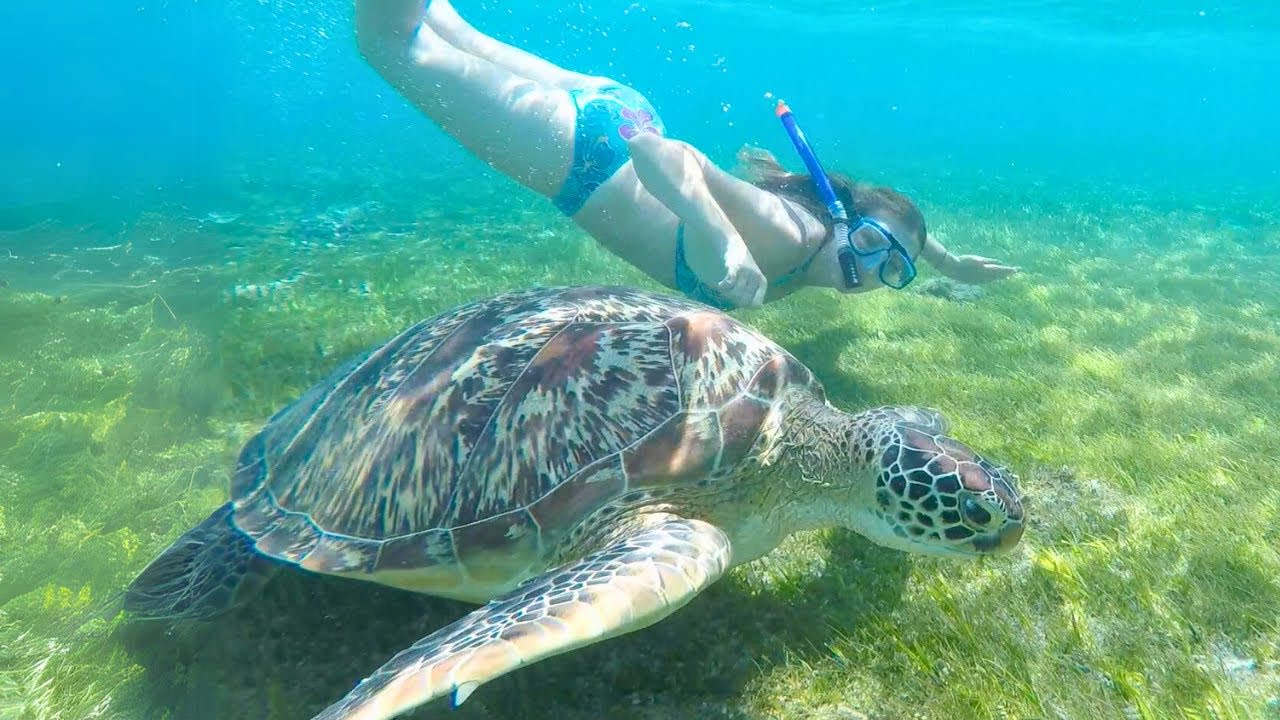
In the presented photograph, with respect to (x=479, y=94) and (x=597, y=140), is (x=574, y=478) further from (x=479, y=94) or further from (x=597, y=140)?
(x=479, y=94)

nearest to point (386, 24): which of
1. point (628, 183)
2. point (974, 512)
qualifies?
point (628, 183)

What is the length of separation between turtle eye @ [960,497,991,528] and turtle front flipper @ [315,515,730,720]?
687mm

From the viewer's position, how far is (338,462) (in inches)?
91.7

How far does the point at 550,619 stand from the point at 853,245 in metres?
3.03

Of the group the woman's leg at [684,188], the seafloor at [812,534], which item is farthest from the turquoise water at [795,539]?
the woman's leg at [684,188]

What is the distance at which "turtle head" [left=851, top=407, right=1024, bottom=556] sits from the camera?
1789mm

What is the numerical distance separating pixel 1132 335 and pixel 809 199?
293 centimetres

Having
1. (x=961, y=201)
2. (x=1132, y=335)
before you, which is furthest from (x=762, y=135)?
(x=1132, y=335)

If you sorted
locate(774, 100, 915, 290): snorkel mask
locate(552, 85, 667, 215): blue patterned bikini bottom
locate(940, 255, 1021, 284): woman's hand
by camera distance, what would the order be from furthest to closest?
locate(940, 255, 1021, 284): woman's hand
locate(552, 85, 667, 215): blue patterned bikini bottom
locate(774, 100, 915, 290): snorkel mask

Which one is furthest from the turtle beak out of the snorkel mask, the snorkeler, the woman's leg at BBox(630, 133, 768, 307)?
the snorkel mask

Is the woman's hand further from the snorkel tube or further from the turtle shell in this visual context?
the turtle shell

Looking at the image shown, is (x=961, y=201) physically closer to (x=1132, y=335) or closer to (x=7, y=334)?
(x=1132, y=335)

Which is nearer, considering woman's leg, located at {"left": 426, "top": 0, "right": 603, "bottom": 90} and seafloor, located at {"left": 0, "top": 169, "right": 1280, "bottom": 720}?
seafloor, located at {"left": 0, "top": 169, "right": 1280, "bottom": 720}

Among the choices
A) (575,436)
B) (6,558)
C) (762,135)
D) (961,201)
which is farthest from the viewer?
(762,135)
